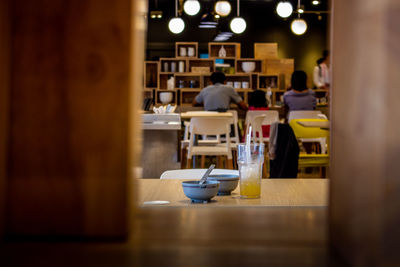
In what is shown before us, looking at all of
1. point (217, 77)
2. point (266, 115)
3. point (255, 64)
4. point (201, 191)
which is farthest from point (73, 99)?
point (255, 64)

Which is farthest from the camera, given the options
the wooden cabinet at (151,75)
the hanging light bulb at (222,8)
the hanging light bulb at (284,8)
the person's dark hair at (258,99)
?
the wooden cabinet at (151,75)

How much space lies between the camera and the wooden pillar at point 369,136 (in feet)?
1.48

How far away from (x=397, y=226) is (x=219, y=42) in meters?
10.8

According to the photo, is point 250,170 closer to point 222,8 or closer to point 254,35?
point 222,8

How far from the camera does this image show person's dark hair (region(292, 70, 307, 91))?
600 cm

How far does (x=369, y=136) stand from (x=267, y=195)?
45.6 inches

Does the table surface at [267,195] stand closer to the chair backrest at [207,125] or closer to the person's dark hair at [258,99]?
the chair backrest at [207,125]

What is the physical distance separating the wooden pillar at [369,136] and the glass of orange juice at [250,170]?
3.43 ft

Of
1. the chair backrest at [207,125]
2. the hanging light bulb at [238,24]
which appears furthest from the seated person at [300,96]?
the hanging light bulb at [238,24]

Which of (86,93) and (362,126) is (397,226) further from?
(86,93)

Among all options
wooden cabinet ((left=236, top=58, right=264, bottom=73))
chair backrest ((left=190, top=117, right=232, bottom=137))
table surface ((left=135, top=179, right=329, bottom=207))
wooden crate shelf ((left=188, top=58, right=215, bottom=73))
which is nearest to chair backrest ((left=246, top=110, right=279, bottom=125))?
chair backrest ((left=190, top=117, right=232, bottom=137))

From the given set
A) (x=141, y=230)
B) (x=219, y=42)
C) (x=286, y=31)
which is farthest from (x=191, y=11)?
(x=141, y=230)

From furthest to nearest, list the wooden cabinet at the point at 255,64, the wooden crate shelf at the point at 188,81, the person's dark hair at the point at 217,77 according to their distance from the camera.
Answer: the wooden cabinet at the point at 255,64 < the wooden crate shelf at the point at 188,81 < the person's dark hair at the point at 217,77

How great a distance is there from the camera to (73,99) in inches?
19.0
